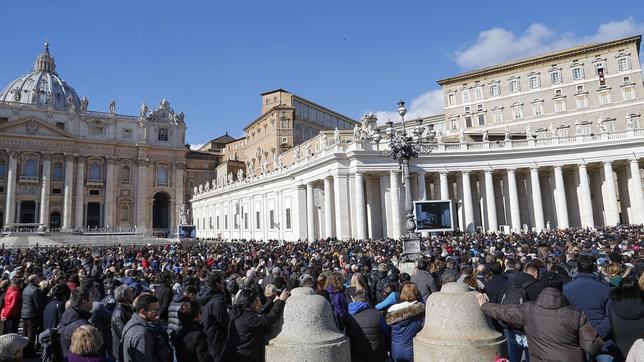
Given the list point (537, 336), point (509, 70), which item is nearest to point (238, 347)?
point (537, 336)

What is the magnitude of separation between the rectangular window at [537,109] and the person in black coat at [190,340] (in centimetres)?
5547

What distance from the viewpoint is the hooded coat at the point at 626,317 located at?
4336mm

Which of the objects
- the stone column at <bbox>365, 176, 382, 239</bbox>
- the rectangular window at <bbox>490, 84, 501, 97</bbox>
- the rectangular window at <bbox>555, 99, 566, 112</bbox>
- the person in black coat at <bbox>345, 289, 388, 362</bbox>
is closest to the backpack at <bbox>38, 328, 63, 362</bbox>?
the person in black coat at <bbox>345, 289, 388, 362</bbox>

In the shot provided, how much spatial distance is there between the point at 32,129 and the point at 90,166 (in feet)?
30.0

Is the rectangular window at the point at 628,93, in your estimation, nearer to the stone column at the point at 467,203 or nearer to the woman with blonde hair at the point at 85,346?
the stone column at the point at 467,203

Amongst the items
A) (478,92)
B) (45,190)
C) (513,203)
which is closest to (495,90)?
(478,92)

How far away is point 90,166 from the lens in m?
65.6

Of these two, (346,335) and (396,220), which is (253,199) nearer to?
(396,220)

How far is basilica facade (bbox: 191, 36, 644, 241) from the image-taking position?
3288 cm

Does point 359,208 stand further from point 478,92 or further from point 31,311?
point 478,92

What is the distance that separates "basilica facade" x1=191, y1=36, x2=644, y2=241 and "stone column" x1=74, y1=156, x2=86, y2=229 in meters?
25.6

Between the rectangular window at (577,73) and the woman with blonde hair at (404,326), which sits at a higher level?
the rectangular window at (577,73)

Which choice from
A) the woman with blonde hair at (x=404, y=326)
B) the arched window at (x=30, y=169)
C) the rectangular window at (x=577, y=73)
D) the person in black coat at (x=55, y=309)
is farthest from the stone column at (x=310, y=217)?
the arched window at (x=30, y=169)

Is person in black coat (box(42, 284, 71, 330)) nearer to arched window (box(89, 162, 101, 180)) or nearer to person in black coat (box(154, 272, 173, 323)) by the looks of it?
person in black coat (box(154, 272, 173, 323))
